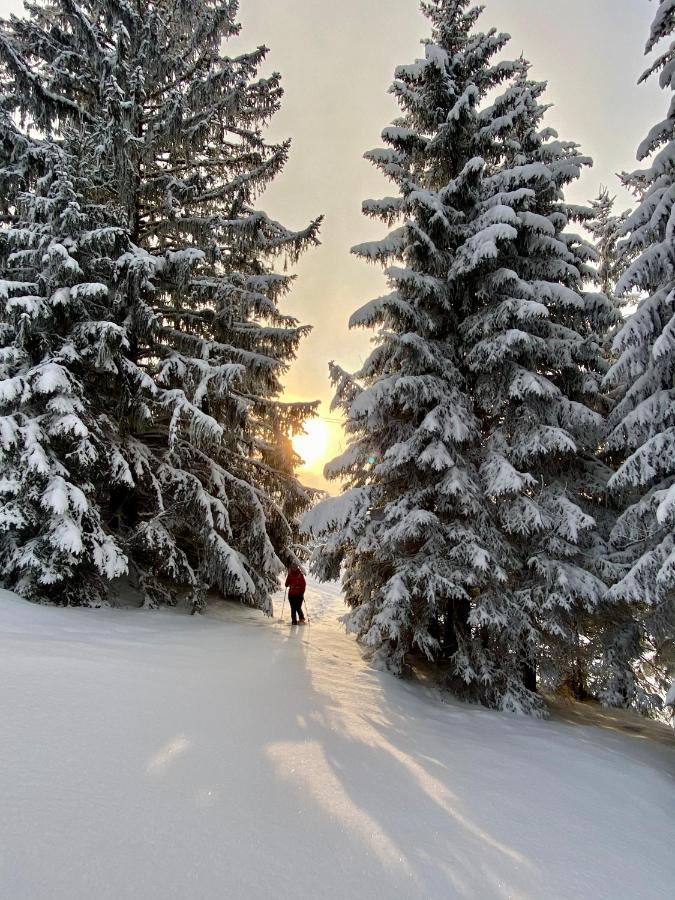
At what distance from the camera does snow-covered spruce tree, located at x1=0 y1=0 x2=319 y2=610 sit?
22.4 ft

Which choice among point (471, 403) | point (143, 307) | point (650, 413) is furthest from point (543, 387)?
point (143, 307)

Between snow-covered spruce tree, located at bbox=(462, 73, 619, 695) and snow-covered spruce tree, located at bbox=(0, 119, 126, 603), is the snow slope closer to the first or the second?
snow-covered spruce tree, located at bbox=(0, 119, 126, 603)

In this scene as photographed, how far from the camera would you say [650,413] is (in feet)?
19.7

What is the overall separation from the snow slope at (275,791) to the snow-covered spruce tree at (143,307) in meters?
2.55

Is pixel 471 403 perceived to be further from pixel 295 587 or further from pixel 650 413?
Answer: pixel 295 587

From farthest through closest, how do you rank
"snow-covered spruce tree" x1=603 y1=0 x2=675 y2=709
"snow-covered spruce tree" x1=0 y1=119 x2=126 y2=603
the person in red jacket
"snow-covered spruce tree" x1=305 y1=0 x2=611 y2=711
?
1. the person in red jacket
2. "snow-covered spruce tree" x1=305 y1=0 x2=611 y2=711
3. "snow-covered spruce tree" x1=0 y1=119 x2=126 y2=603
4. "snow-covered spruce tree" x1=603 y1=0 x2=675 y2=709

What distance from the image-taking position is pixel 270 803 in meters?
2.52

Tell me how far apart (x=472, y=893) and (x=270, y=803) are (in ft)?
3.76

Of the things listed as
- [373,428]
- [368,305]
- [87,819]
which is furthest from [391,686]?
[368,305]

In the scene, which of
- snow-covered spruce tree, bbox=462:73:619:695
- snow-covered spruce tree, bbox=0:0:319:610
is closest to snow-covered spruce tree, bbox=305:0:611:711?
snow-covered spruce tree, bbox=462:73:619:695

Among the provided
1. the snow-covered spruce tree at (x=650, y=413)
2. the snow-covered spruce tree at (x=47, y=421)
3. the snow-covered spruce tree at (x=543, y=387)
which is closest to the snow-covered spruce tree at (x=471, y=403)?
the snow-covered spruce tree at (x=543, y=387)

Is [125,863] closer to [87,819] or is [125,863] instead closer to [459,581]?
[87,819]

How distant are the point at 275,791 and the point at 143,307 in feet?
27.2

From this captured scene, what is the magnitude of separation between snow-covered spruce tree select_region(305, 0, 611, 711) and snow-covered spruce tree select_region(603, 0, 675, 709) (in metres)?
0.67
